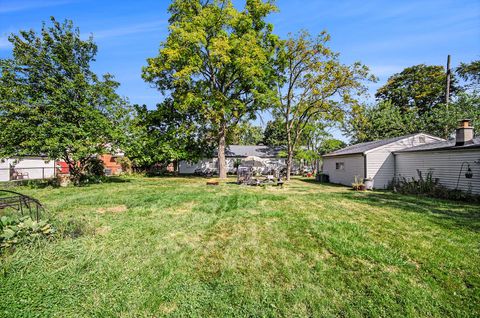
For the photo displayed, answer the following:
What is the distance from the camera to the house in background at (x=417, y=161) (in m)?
10.4

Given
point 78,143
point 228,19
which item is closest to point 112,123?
point 78,143

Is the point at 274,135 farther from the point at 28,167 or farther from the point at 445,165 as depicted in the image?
the point at 28,167

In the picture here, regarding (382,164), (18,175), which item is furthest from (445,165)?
(18,175)

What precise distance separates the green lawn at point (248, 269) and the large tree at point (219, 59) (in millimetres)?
14928

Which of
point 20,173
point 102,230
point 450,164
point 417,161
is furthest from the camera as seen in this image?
point 20,173

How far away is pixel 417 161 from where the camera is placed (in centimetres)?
1317

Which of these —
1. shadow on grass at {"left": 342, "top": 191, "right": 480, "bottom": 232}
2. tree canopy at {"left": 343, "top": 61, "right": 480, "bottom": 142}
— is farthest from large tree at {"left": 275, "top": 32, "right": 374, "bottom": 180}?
shadow on grass at {"left": 342, "top": 191, "right": 480, "bottom": 232}

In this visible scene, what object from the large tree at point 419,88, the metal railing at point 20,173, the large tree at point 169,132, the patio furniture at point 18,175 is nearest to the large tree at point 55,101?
the large tree at point 169,132

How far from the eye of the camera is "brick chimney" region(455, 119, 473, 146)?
10812 millimetres

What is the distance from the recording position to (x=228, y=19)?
1919 centimetres

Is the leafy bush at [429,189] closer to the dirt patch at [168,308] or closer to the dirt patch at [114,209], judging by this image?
the dirt patch at [168,308]

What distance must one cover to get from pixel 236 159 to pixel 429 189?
23.7 m

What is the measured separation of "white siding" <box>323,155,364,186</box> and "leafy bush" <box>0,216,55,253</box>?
16.5 meters

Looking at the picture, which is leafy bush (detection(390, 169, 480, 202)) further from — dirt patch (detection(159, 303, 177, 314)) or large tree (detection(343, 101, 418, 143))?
large tree (detection(343, 101, 418, 143))
